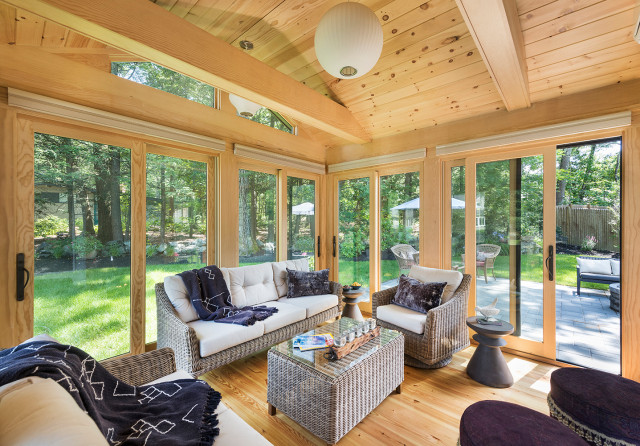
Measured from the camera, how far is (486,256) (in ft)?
10.4

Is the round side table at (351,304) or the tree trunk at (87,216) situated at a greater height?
the tree trunk at (87,216)

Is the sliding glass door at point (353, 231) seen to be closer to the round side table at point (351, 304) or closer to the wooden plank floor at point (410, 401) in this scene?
the round side table at point (351, 304)

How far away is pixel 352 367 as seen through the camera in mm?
1786

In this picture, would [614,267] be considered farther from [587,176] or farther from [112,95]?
[112,95]

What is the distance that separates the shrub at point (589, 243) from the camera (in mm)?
2781

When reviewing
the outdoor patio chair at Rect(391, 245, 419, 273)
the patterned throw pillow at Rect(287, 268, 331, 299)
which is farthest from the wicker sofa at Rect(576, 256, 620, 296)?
the patterned throw pillow at Rect(287, 268, 331, 299)

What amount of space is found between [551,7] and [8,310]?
4345 mm

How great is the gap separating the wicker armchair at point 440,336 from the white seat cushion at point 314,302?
26.9 inches

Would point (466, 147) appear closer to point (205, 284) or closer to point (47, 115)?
point (205, 284)

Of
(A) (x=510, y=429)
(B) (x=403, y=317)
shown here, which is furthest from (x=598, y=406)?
(B) (x=403, y=317)

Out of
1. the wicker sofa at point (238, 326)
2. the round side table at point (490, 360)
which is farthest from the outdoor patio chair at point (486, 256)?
the wicker sofa at point (238, 326)

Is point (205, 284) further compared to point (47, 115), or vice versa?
point (205, 284)

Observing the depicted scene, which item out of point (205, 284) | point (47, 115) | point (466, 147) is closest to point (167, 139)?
point (47, 115)

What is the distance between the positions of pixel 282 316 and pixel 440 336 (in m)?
1.47
